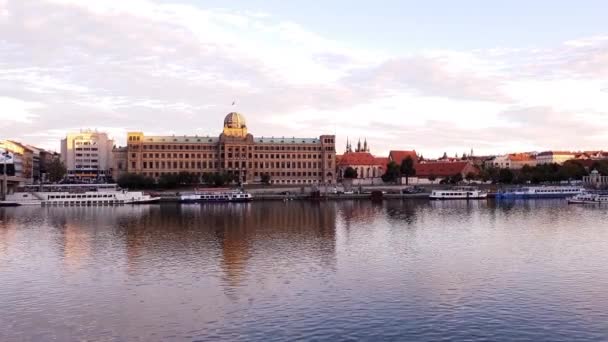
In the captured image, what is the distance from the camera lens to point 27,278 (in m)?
26.9

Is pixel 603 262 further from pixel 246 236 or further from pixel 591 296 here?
pixel 246 236

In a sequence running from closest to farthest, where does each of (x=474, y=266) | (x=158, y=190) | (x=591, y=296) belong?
(x=591, y=296) → (x=474, y=266) → (x=158, y=190)

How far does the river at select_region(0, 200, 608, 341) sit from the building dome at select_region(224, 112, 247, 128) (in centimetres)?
8709

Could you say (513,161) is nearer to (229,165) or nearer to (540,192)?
(540,192)

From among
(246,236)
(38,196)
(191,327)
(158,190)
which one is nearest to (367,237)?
(246,236)

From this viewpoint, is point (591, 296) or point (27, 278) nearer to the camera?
point (591, 296)

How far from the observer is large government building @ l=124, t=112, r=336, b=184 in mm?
126562

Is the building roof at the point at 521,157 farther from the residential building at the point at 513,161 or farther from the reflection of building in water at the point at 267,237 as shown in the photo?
the reflection of building in water at the point at 267,237

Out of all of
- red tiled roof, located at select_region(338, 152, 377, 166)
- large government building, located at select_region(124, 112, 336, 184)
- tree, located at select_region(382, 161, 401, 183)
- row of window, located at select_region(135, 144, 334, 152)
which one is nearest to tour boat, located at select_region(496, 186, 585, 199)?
tree, located at select_region(382, 161, 401, 183)

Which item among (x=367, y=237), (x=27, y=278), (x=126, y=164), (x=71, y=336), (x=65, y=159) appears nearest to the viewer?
(x=71, y=336)

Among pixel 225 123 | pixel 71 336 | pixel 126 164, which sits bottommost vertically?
pixel 71 336

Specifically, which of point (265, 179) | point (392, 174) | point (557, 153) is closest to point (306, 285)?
point (265, 179)

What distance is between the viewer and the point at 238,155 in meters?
128

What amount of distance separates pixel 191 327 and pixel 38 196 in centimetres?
7481
